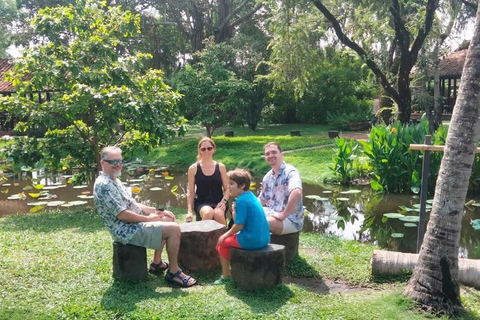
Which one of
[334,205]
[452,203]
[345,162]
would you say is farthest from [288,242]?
[345,162]

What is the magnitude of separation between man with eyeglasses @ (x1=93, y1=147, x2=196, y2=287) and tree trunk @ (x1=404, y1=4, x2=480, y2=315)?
2.12m

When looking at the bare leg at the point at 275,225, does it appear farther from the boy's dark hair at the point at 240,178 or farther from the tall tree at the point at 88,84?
the tall tree at the point at 88,84

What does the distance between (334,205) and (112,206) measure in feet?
22.1

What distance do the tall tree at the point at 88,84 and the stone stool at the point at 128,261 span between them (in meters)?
3.48

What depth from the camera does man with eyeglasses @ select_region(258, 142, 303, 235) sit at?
515 centimetres

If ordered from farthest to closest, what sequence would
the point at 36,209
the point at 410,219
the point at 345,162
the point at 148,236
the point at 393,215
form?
the point at 345,162 → the point at 36,209 → the point at 393,215 → the point at 410,219 → the point at 148,236

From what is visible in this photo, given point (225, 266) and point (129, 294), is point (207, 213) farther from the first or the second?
point (129, 294)

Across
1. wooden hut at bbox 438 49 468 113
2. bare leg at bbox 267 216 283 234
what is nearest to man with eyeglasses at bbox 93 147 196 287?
bare leg at bbox 267 216 283 234

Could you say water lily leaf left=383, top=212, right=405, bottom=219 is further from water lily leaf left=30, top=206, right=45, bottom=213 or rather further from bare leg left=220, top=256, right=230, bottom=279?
water lily leaf left=30, top=206, right=45, bottom=213

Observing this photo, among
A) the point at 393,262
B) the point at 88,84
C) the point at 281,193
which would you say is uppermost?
the point at 88,84

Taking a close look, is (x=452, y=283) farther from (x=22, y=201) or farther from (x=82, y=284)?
(x=22, y=201)

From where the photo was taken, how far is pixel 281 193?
538cm

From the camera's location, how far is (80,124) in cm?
880

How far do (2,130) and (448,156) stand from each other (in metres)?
23.1
